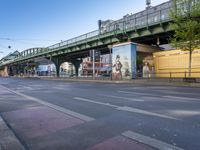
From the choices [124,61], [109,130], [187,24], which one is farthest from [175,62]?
[109,130]

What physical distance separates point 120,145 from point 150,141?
637 millimetres

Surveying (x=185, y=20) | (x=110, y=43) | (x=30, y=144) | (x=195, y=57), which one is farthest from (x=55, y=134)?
(x=110, y=43)

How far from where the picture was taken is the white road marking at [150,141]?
4133 millimetres

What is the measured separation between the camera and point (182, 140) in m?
4.49

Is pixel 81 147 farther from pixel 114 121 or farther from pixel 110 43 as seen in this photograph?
pixel 110 43

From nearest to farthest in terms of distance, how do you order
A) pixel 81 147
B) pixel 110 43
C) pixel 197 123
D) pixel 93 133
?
1. pixel 81 147
2. pixel 93 133
3. pixel 197 123
4. pixel 110 43

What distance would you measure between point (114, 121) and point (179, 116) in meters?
2.03

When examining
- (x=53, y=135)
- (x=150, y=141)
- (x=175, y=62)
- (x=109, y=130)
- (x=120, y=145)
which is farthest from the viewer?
(x=175, y=62)

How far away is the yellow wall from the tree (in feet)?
21.0

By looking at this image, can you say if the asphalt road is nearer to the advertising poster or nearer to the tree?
the tree

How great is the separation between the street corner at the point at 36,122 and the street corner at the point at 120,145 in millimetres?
1717

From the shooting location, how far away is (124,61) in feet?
116

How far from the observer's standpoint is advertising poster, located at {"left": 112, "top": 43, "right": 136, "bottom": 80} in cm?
3419

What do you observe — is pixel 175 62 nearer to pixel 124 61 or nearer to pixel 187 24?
pixel 124 61
